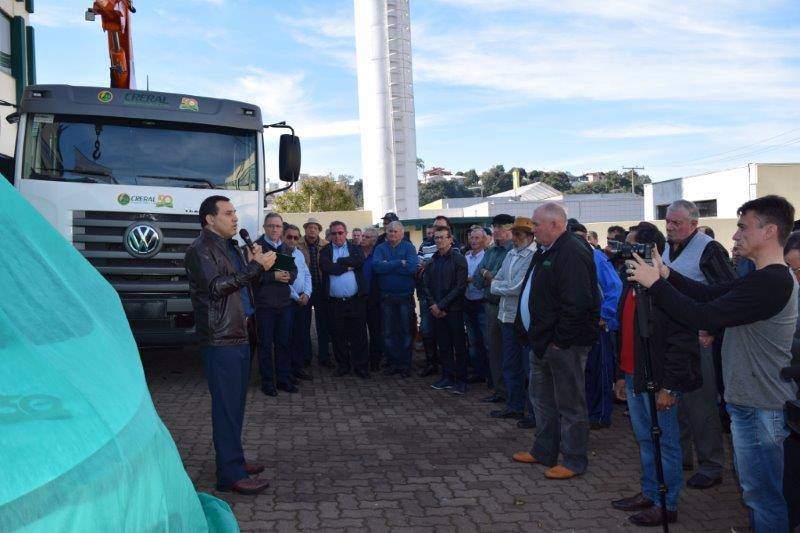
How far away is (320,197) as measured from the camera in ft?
150

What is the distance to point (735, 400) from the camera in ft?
12.1

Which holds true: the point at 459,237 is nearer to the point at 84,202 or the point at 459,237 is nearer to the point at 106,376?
the point at 84,202

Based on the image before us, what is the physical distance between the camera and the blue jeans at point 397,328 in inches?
364

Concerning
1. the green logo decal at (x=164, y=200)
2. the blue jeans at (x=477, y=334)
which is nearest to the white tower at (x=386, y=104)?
the blue jeans at (x=477, y=334)

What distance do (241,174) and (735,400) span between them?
6594 millimetres

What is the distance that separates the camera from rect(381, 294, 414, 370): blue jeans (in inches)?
364

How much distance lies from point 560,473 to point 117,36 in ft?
28.1

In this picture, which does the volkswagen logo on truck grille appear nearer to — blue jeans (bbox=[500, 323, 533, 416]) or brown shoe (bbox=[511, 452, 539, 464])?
blue jeans (bbox=[500, 323, 533, 416])

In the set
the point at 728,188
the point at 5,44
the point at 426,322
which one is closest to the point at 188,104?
the point at 426,322

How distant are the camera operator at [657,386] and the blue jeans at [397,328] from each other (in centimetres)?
464

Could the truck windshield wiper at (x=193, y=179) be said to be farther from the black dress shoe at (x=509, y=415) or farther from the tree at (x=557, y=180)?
the tree at (x=557, y=180)

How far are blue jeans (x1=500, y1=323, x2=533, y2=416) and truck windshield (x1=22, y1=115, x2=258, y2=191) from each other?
152 inches

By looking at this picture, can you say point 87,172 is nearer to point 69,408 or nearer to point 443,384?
point 443,384

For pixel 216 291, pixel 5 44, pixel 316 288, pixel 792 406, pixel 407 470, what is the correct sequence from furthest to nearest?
pixel 5 44 → pixel 316 288 → pixel 407 470 → pixel 216 291 → pixel 792 406
